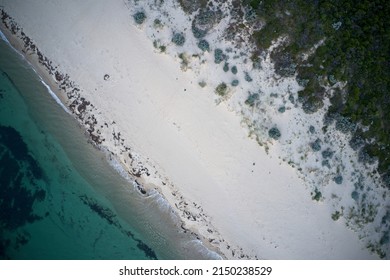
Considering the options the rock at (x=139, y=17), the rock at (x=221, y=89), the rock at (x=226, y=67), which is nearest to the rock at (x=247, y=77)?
the rock at (x=226, y=67)

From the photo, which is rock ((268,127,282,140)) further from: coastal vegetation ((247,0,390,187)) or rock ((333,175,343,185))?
rock ((333,175,343,185))

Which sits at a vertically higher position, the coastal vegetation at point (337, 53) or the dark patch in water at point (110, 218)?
the coastal vegetation at point (337, 53)

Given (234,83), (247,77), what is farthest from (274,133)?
(234,83)

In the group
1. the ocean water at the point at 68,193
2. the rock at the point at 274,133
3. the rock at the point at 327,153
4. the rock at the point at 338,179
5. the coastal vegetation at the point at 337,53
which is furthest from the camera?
the ocean water at the point at 68,193

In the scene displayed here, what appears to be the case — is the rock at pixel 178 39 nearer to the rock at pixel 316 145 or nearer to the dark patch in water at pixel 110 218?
the rock at pixel 316 145

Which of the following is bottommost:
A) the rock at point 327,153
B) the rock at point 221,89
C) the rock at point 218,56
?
the rock at point 327,153

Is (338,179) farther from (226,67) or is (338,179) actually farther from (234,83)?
(226,67)

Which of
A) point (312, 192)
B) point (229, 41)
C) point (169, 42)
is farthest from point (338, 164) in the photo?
point (169, 42)
